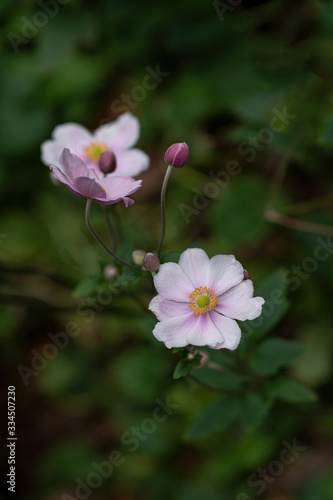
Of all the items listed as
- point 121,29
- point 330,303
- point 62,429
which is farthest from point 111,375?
point 121,29

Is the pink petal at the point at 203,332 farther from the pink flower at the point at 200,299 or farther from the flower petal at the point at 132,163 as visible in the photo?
the flower petal at the point at 132,163

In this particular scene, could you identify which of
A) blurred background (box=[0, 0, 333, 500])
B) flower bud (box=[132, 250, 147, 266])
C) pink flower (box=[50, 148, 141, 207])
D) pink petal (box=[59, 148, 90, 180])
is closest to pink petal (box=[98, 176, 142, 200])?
pink flower (box=[50, 148, 141, 207])

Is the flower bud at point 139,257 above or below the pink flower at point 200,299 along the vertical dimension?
above

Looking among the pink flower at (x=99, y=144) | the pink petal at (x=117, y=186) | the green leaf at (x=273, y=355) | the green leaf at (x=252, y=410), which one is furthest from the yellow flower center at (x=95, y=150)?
the green leaf at (x=252, y=410)

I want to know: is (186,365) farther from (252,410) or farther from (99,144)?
(99,144)

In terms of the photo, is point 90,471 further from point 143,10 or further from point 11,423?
point 143,10

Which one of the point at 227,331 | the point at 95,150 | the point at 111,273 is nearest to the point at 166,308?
the point at 227,331

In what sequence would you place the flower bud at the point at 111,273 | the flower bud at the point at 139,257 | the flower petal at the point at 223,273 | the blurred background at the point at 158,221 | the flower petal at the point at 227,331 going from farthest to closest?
the blurred background at the point at 158,221 → the flower bud at the point at 111,273 → the flower bud at the point at 139,257 → the flower petal at the point at 223,273 → the flower petal at the point at 227,331
